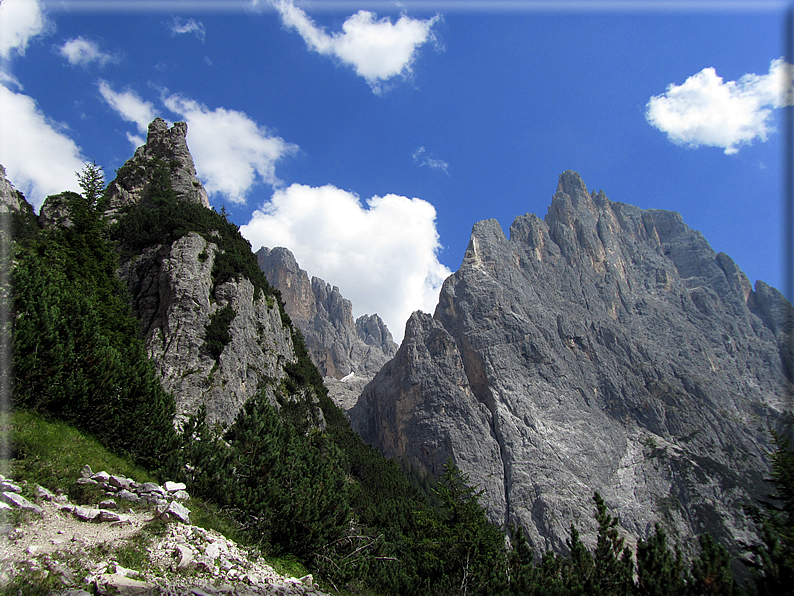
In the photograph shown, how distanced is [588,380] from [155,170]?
98.3m

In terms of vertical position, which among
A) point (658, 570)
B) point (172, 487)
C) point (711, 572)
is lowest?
point (172, 487)

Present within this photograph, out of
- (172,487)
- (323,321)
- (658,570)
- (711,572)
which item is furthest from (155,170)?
(323,321)

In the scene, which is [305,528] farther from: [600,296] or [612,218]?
[612,218]

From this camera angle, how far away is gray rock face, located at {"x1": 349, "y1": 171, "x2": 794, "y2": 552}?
7900 cm

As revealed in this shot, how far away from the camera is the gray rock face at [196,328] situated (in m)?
27.2

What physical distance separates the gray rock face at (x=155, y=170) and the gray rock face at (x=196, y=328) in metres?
14.0

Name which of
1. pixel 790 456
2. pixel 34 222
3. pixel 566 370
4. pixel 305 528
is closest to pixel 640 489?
pixel 566 370

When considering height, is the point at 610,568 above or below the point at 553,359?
below

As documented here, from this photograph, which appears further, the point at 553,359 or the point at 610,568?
the point at 553,359

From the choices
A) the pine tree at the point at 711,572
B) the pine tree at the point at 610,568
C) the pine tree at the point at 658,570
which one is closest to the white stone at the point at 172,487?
the pine tree at the point at 610,568

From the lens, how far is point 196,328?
2994 centimetres

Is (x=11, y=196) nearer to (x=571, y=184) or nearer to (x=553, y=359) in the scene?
(x=553, y=359)

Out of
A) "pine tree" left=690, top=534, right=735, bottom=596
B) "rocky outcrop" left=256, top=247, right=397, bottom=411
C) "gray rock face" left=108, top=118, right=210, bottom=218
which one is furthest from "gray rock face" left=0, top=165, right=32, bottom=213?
"rocky outcrop" left=256, top=247, right=397, bottom=411

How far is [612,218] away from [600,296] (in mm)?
39018
